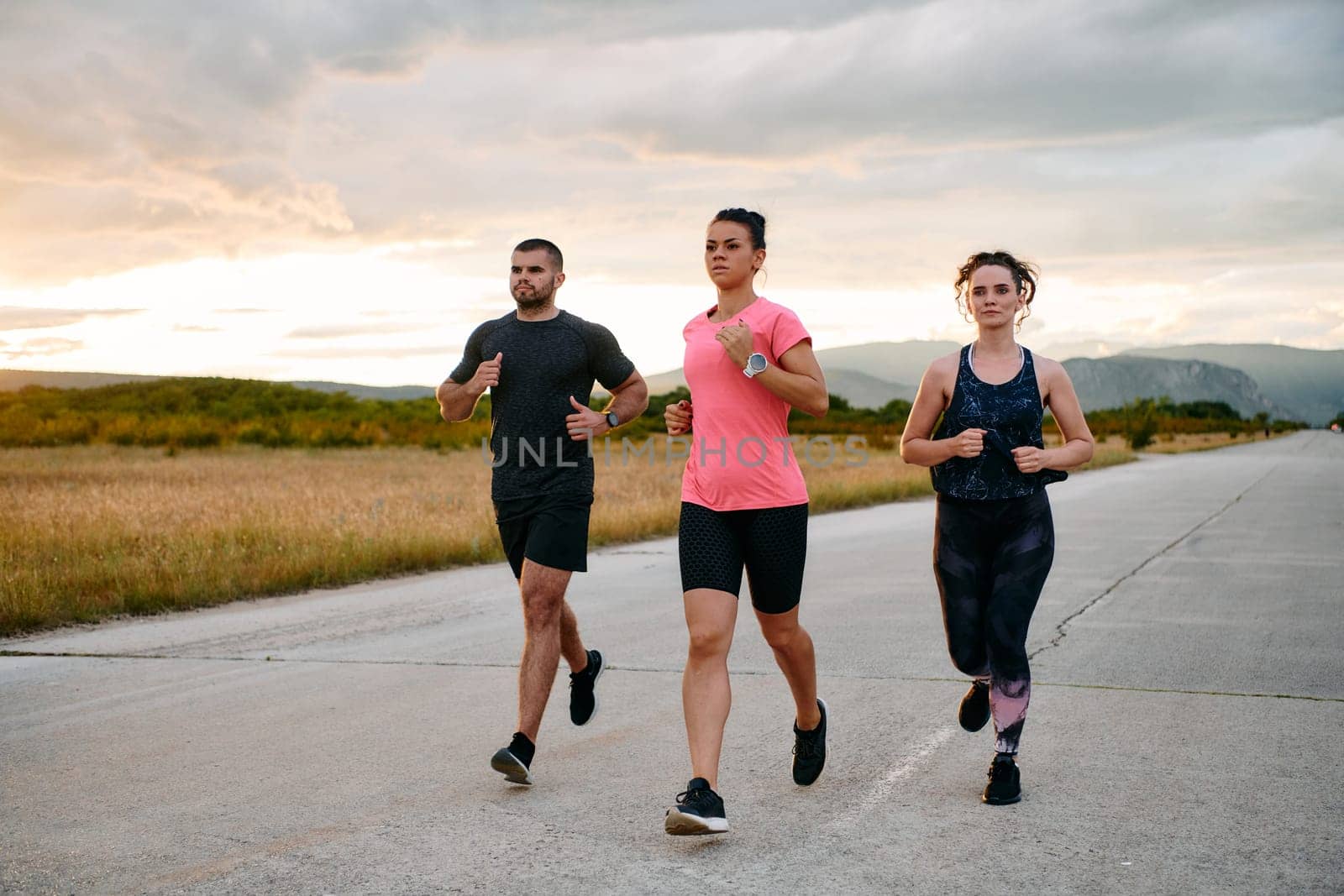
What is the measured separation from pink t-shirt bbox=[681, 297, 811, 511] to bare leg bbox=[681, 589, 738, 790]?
332 millimetres

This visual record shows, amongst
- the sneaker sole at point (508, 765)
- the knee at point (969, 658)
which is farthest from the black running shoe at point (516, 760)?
the knee at point (969, 658)

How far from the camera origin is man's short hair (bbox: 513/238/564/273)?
211 inches

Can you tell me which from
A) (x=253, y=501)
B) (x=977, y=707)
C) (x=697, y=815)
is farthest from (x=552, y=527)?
(x=253, y=501)

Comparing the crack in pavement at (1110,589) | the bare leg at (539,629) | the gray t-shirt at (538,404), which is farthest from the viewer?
the crack in pavement at (1110,589)

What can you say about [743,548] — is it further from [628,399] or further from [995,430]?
[628,399]

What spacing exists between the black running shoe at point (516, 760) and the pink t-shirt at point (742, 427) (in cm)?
123

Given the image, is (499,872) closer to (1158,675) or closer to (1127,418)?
(1158,675)

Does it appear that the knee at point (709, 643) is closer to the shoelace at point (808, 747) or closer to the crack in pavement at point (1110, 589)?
the shoelace at point (808, 747)

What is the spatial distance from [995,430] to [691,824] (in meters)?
1.88

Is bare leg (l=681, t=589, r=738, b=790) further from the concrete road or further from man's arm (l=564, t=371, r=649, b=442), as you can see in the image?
man's arm (l=564, t=371, r=649, b=442)

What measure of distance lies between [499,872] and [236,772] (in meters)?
1.79

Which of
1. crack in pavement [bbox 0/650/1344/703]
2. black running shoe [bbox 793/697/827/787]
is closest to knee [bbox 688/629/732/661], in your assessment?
black running shoe [bbox 793/697/827/787]

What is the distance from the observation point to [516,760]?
16.0ft

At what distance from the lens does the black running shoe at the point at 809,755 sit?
503 centimetres
